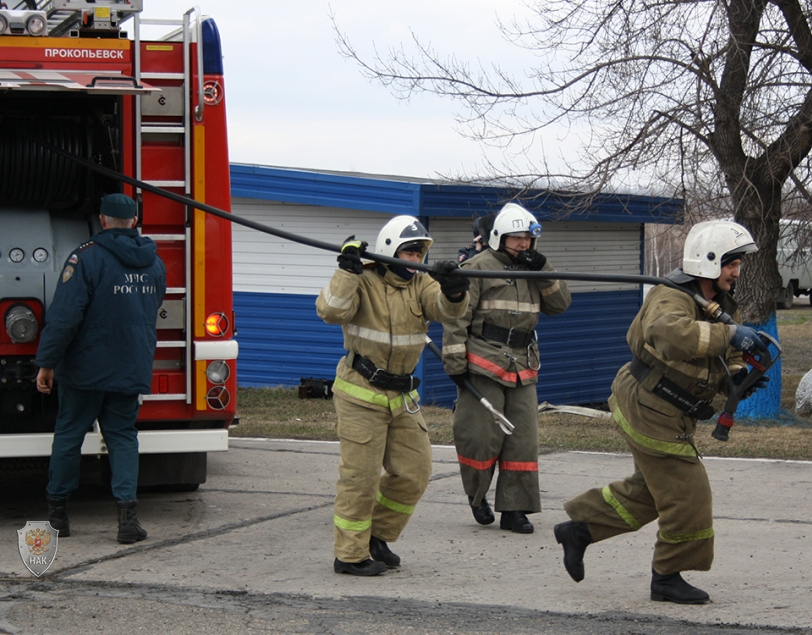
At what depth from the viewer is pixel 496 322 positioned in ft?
21.5

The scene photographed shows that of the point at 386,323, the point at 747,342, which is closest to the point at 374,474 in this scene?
the point at 386,323

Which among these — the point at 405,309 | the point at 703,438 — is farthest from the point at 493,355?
the point at 703,438

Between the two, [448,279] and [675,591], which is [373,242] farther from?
[675,591]

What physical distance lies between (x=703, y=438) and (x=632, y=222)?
6.53 m

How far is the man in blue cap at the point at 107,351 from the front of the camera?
5805 mm

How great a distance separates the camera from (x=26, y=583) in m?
5.12

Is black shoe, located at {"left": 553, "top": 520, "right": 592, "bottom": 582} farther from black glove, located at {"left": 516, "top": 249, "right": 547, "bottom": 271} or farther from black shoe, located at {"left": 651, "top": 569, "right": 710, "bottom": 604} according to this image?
black glove, located at {"left": 516, "top": 249, "right": 547, "bottom": 271}

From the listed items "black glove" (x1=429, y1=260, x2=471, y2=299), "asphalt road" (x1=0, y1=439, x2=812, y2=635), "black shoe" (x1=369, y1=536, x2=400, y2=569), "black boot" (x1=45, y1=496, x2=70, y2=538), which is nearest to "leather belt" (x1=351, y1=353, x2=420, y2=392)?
"black glove" (x1=429, y1=260, x2=471, y2=299)

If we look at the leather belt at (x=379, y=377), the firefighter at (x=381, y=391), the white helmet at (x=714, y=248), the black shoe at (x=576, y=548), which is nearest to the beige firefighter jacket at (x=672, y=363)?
the white helmet at (x=714, y=248)

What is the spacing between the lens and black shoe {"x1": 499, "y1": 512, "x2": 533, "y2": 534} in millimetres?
6344

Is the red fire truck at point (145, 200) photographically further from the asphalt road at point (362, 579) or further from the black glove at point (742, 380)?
the black glove at point (742, 380)

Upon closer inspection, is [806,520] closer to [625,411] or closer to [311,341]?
[625,411]

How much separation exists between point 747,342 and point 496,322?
2.22 metres

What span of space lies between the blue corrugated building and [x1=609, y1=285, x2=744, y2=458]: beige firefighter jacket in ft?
28.1
